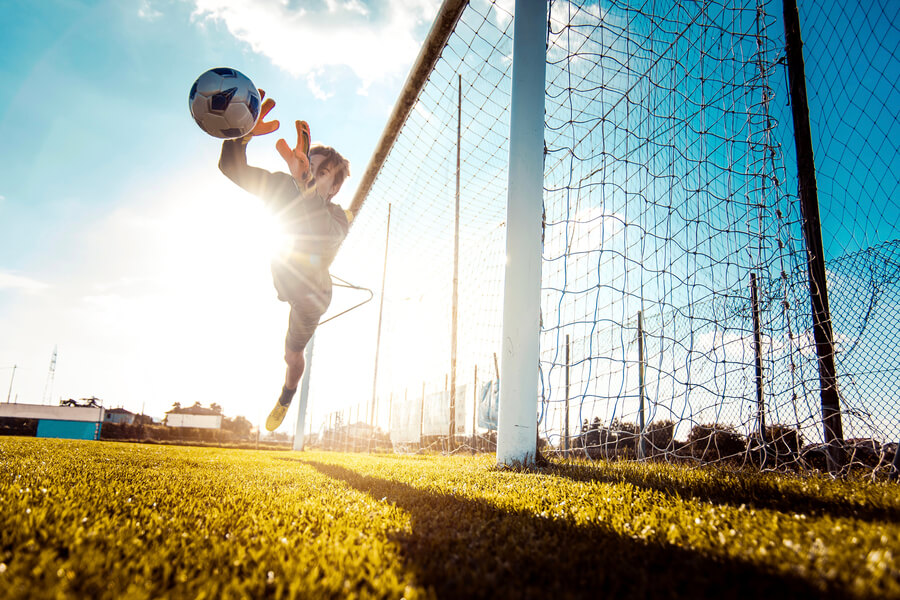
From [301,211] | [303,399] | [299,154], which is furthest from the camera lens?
[303,399]

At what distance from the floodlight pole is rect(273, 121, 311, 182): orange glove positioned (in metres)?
1.67

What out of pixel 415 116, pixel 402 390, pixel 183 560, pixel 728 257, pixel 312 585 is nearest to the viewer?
pixel 312 585

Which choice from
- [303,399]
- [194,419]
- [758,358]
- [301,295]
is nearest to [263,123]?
[301,295]

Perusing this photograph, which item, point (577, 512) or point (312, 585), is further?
point (577, 512)

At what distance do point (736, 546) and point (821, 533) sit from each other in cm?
28

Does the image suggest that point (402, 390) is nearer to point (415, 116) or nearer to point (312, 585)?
point (415, 116)

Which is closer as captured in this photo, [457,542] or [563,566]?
[563,566]

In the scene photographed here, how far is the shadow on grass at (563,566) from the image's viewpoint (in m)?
0.96

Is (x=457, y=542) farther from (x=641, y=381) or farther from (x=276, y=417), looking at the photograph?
(x=276, y=417)

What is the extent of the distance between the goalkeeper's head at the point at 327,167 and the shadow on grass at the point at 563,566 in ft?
10.4

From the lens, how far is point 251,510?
1.87 meters

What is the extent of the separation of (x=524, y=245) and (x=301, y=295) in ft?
6.49

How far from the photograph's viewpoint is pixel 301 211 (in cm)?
353

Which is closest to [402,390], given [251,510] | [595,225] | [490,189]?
[490,189]
